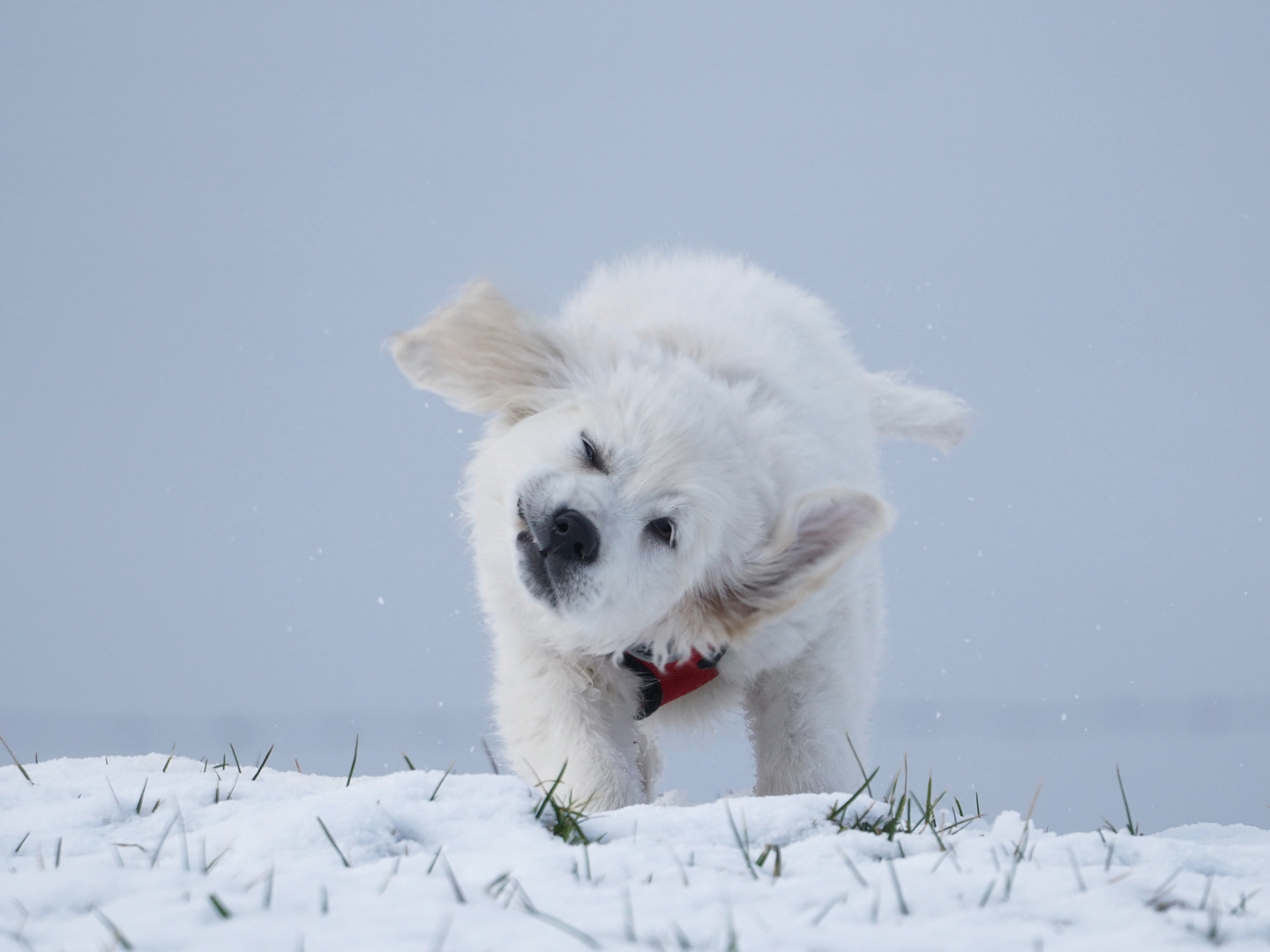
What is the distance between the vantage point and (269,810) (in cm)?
243

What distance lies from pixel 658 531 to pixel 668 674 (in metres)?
0.61

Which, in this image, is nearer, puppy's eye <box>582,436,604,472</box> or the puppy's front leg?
puppy's eye <box>582,436,604,472</box>

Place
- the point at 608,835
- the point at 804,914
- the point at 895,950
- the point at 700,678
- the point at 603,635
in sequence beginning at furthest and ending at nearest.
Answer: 1. the point at 700,678
2. the point at 603,635
3. the point at 608,835
4. the point at 804,914
5. the point at 895,950

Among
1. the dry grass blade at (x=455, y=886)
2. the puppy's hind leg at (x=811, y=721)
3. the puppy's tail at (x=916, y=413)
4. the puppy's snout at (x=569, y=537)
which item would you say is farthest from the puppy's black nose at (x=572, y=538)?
the puppy's tail at (x=916, y=413)

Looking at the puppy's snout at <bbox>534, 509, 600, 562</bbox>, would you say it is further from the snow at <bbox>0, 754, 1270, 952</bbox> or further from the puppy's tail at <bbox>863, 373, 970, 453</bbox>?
the puppy's tail at <bbox>863, 373, 970, 453</bbox>

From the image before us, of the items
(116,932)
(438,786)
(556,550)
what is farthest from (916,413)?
(116,932)

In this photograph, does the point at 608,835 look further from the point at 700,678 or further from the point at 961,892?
the point at 700,678

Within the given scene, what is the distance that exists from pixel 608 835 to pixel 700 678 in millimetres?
1267

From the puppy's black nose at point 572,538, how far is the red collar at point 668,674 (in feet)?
1.67

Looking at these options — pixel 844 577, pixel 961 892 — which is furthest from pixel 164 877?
pixel 844 577

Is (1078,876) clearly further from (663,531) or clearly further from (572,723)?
(572,723)

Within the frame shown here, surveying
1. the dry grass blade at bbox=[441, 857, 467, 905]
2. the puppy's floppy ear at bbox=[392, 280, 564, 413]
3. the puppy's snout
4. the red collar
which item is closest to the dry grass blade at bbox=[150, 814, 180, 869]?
the dry grass blade at bbox=[441, 857, 467, 905]

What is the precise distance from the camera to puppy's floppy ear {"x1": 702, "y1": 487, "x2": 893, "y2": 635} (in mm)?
3131

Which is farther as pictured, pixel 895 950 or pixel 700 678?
pixel 700 678
